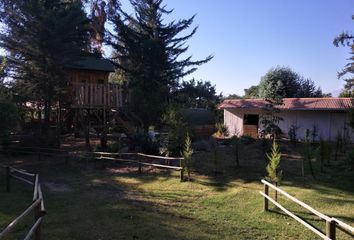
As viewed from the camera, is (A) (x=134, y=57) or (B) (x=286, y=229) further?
(A) (x=134, y=57)

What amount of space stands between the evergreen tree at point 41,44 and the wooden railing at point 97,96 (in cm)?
184

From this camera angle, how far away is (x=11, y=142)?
82.6ft

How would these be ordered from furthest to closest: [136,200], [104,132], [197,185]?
[104,132] < [197,185] < [136,200]

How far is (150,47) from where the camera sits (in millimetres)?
28859

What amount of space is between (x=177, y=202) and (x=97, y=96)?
13.1 metres

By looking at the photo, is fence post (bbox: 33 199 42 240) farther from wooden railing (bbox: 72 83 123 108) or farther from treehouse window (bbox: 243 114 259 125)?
treehouse window (bbox: 243 114 259 125)

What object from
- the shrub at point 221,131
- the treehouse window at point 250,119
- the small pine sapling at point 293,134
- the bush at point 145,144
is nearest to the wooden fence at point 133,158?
the bush at point 145,144

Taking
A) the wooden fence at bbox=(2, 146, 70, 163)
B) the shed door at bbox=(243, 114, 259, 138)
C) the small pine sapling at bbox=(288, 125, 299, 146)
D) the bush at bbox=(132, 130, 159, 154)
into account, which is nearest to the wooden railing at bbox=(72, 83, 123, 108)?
the wooden fence at bbox=(2, 146, 70, 163)

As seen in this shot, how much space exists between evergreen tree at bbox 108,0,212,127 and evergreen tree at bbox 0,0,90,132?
14.4 ft

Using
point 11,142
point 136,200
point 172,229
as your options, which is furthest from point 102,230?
point 11,142

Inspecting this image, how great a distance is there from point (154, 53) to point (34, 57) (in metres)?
8.20

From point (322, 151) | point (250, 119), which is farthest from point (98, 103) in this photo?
point (250, 119)

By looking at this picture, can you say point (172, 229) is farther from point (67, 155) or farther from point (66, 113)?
point (66, 113)

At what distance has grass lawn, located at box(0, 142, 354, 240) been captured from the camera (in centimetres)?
913
